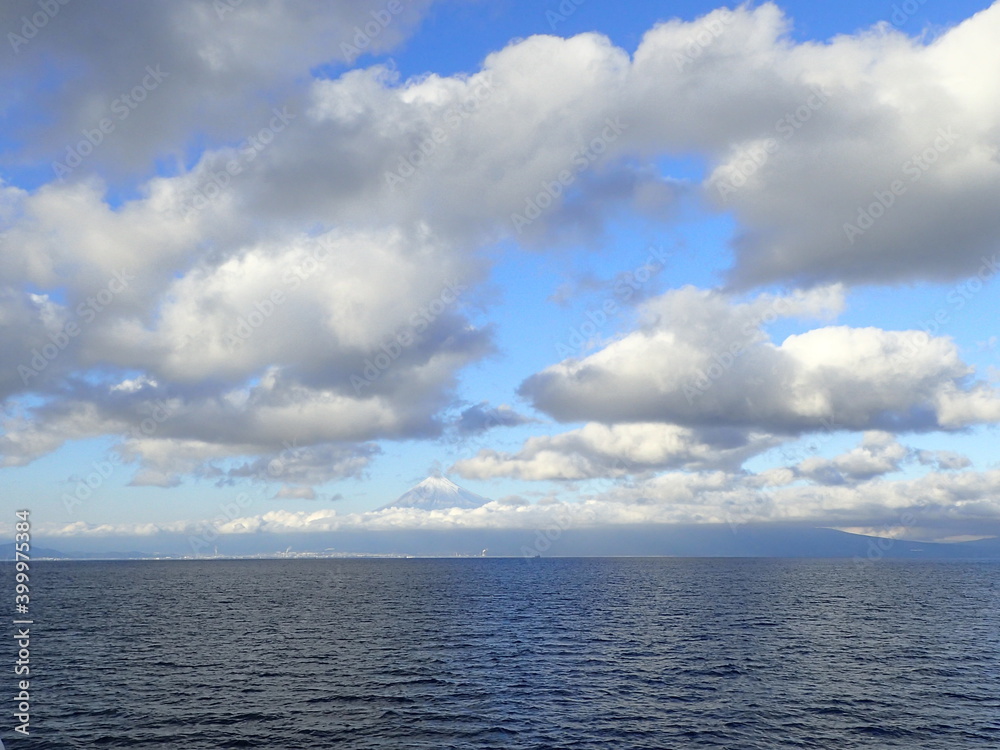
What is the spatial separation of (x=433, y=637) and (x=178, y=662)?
34.5 meters

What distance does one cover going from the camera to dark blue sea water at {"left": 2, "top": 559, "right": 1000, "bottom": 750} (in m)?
52.7

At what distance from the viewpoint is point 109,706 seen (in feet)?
197

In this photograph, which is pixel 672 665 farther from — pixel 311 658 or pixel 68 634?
pixel 68 634

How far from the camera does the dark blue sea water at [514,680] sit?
5266 cm

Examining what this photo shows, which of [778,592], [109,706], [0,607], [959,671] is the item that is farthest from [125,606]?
[778,592]

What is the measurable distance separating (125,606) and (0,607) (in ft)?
104

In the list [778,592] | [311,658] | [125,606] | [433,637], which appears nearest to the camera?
[311,658]

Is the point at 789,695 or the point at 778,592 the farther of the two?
the point at 778,592

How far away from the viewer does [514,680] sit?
69.7m

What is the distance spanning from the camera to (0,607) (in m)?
151

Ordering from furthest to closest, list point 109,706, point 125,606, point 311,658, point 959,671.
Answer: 1. point 125,606
2. point 311,658
3. point 959,671
4. point 109,706

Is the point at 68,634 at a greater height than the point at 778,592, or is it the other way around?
the point at 68,634

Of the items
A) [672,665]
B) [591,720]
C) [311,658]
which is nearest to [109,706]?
[311,658]

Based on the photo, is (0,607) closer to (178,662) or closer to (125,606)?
(125,606)
